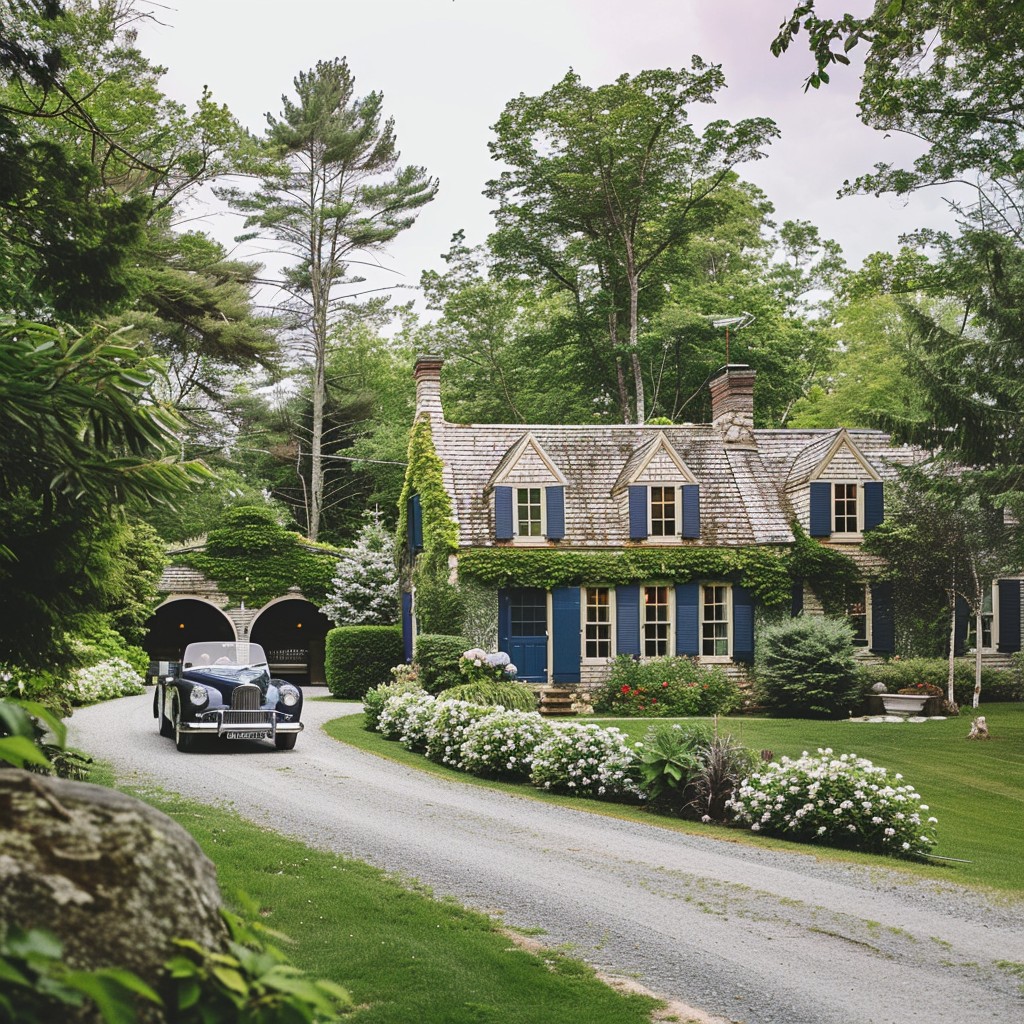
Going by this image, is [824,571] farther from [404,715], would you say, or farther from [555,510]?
[404,715]

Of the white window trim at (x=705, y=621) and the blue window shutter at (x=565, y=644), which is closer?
the blue window shutter at (x=565, y=644)

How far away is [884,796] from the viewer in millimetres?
10367

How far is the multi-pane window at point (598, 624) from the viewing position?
75.4ft

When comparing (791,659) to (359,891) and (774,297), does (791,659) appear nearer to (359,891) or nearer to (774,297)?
(359,891)

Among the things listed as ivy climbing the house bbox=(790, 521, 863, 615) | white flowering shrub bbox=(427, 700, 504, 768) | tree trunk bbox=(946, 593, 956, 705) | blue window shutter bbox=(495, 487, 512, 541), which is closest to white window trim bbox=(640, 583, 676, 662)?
ivy climbing the house bbox=(790, 521, 863, 615)

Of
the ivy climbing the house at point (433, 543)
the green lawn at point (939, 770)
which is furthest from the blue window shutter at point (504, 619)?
the green lawn at point (939, 770)

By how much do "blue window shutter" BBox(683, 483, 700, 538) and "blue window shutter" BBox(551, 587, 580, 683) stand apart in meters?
3.07

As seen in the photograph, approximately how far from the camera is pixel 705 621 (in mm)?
23344

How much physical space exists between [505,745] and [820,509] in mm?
12630

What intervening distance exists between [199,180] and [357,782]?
22265 millimetres

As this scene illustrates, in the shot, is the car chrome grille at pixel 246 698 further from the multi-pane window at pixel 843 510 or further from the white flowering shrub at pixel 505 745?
the multi-pane window at pixel 843 510

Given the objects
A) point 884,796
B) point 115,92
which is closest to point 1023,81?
point 884,796

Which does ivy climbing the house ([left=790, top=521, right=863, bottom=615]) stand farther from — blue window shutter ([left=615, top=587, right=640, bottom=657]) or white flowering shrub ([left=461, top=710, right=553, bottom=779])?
white flowering shrub ([left=461, top=710, right=553, bottom=779])

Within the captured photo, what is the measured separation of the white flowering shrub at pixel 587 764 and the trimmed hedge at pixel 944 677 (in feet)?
33.3
